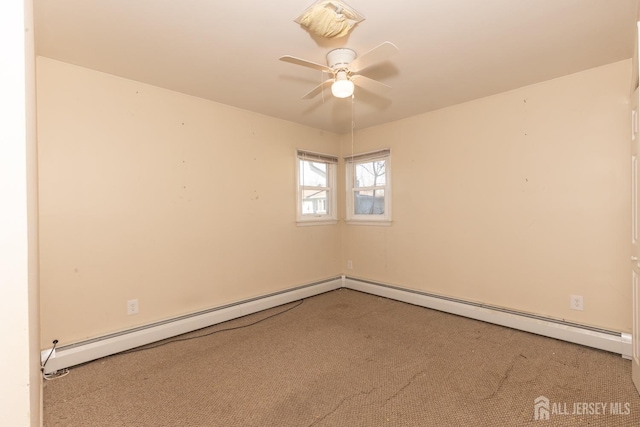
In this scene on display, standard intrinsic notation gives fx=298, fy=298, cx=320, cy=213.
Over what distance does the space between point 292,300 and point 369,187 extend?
1943 mm

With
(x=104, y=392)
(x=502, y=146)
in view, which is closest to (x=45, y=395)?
(x=104, y=392)

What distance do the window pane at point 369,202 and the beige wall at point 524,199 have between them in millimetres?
301

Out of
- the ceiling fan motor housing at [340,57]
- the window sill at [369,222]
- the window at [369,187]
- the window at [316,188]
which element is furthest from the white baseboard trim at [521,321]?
the ceiling fan motor housing at [340,57]

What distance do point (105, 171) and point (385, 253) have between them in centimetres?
332

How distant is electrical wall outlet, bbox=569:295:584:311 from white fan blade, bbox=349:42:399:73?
270 cm

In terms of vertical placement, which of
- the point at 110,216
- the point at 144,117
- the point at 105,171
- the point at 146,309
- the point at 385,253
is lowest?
the point at 146,309

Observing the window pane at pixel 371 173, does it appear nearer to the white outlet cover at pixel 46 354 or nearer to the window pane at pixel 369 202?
the window pane at pixel 369 202

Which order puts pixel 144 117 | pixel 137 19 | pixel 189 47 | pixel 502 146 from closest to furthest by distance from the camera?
pixel 137 19
pixel 189 47
pixel 144 117
pixel 502 146

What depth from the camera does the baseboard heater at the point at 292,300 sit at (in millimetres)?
2383

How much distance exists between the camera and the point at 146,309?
2779 mm

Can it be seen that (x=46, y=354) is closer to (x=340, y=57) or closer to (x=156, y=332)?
(x=156, y=332)

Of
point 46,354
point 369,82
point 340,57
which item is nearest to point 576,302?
point 369,82

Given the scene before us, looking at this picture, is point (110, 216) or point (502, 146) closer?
point (110, 216)

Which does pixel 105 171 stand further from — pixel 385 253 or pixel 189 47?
pixel 385 253
